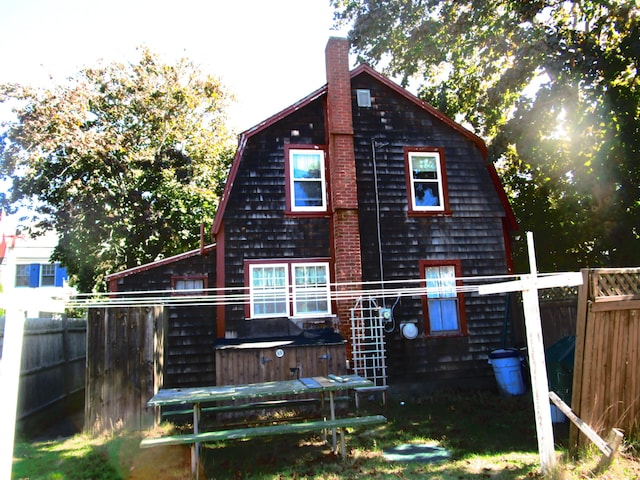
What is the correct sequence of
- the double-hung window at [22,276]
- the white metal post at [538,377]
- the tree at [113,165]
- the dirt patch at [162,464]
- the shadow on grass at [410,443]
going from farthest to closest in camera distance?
the double-hung window at [22,276], the tree at [113,165], the dirt patch at [162,464], the shadow on grass at [410,443], the white metal post at [538,377]

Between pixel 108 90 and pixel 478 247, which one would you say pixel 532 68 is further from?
pixel 108 90

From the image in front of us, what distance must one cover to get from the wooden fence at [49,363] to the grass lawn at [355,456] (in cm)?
153

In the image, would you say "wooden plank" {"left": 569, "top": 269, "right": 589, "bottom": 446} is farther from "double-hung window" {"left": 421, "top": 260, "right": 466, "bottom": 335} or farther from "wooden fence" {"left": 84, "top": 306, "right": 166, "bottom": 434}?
"wooden fence" {"left": 84, "top": 306, "right": 166, "bottom": 434}

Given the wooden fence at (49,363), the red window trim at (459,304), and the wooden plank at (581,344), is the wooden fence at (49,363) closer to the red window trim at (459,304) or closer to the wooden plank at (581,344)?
the red window trim at (459,304)

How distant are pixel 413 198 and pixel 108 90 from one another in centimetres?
1498

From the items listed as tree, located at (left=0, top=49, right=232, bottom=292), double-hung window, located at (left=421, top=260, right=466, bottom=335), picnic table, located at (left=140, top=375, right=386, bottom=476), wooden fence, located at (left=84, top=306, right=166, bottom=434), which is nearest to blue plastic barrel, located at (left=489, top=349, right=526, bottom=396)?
double-hung window, located at (left=421, top=260, right=466, bottom=335)

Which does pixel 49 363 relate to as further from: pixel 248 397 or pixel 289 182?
pixel 289 182

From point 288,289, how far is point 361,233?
2206mm

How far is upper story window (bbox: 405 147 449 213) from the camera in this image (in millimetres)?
12398

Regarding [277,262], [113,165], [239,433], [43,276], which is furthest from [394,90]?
[43,276]

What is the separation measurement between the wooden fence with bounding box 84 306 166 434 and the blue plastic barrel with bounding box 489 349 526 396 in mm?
7309

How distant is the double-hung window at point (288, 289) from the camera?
11.3m

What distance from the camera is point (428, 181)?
12.6m

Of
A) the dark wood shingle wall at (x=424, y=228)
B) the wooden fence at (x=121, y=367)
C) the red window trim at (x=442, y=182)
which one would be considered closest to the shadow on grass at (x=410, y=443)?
the dark wood shingle wall at (x=424, y=228)
